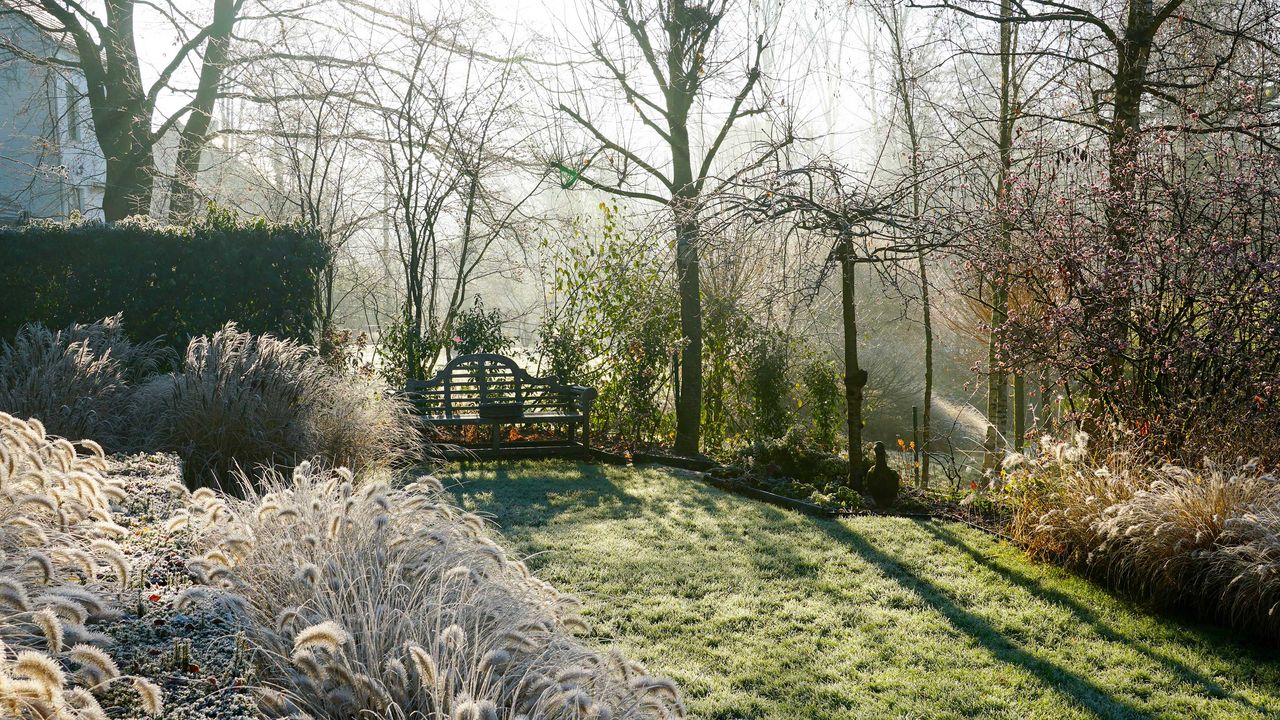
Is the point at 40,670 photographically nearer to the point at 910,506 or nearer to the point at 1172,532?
the point at 1172,532

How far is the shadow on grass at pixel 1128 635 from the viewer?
380 cm

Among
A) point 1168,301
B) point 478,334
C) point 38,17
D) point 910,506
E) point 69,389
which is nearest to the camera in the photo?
point 69,389

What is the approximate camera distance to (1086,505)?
17.0ft

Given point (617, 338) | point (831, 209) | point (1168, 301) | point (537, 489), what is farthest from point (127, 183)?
point (1168, 301)

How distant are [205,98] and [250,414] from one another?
37.0ft

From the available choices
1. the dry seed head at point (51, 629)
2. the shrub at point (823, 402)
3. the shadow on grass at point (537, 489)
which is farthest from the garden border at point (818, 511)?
the dry seed head at point (51, 629)

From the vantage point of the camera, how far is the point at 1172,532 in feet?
15.0

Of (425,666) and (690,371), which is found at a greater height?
(690,371)

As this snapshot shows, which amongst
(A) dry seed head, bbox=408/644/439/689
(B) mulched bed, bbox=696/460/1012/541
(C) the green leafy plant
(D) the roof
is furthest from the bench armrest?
(D) the roof

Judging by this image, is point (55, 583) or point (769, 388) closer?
point (55, 583)

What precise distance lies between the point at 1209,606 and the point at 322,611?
4.36 m

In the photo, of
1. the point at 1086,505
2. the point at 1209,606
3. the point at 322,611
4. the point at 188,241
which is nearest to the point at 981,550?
the point at 1086,505

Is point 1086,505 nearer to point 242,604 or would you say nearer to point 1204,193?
point 1204,193

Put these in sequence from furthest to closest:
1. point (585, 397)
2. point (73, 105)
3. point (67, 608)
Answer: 1. point (73, 105)
2. point (585, 397)
3. point (67, 608)
